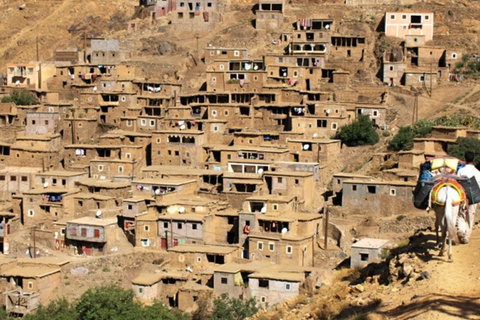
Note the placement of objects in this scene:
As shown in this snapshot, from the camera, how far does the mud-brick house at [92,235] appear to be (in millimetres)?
32188

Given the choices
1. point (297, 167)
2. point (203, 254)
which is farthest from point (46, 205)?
point (297, 167)

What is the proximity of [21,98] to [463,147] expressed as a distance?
2213 centimetres

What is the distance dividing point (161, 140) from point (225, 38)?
1304 cm

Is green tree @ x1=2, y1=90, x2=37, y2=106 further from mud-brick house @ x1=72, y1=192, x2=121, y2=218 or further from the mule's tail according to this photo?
the mule's tail

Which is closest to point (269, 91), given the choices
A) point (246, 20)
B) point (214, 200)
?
point (214, 200)

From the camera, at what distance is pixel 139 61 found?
1855 inches

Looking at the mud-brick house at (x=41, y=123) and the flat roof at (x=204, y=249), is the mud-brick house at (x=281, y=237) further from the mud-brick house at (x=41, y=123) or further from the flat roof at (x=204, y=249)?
the mud-brick house at (x=41, y=123)

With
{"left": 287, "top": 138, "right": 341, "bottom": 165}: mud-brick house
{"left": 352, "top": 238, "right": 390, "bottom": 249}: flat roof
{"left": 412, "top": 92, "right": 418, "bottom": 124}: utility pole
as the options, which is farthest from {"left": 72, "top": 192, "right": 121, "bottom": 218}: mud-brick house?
{"left": 412, "top": 92, "right": 418, "bottom": 124}: utility pole

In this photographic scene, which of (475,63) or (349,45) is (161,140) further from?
(475,63)

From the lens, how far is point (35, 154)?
38.3 m

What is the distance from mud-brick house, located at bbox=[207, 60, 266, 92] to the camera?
41.3 m

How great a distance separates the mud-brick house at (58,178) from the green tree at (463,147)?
14367mm

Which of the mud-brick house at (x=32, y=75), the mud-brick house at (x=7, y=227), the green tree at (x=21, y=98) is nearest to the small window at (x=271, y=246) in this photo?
the mud-brick house at (x=7, y=227)

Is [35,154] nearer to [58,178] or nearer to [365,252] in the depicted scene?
[58,178]
